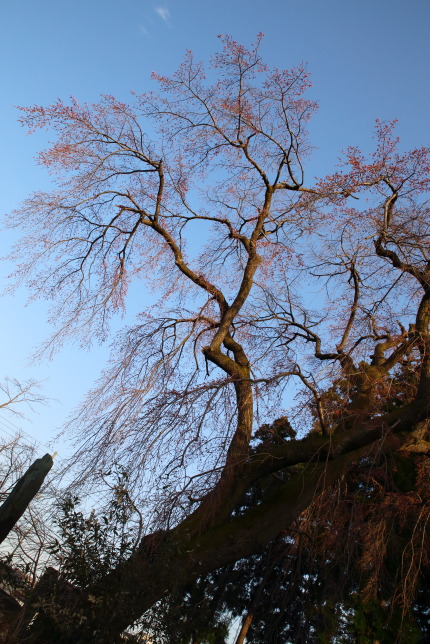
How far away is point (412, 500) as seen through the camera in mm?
6918

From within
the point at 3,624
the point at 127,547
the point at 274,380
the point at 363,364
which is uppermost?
the point at 363,364

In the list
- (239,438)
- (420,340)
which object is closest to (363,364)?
(420,340)

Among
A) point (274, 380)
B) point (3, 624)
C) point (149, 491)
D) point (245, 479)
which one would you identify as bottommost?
point (3, 624)

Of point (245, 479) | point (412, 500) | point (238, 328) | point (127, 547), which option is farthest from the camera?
point (238, 328)

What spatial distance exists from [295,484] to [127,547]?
2215 millimetres

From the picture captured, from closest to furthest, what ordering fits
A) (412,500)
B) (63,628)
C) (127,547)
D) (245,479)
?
(63,628) → (127,547) → (245,479) → (412,500)

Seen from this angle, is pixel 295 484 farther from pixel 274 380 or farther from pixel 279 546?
pixel 279 546

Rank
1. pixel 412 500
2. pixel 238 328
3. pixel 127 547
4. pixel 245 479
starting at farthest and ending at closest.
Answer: pixel 238 328, pixel 412 500, pixel 245 479, pixel 127 547

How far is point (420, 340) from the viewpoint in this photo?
712cm

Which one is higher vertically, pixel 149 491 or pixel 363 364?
pixel 363 364

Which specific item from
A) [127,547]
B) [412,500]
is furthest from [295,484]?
[127,547]

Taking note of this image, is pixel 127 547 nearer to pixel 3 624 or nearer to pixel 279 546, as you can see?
pixel 3 624

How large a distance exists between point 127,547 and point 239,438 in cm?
177

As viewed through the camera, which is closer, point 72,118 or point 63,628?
point 63,628
